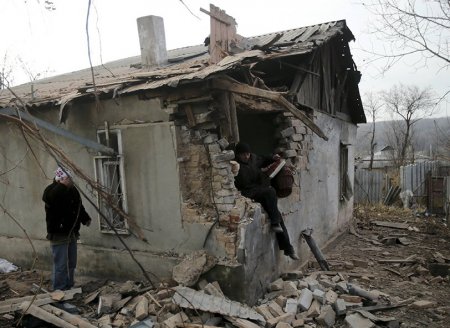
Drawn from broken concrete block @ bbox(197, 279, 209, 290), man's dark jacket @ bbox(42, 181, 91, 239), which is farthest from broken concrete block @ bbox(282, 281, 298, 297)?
man's dark jacket @ bbox(42, 181, 91, 239)

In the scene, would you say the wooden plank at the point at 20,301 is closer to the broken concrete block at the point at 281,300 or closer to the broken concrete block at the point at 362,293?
the broken concrete block at the point at 281,300

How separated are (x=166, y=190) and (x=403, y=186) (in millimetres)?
12852

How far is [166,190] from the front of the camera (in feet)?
17.9

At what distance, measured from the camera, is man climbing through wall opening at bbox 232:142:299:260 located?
17.9 ft

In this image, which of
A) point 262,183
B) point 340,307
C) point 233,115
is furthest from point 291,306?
point 233,115

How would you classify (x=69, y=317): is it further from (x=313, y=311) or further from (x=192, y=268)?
(x=313, y=311)

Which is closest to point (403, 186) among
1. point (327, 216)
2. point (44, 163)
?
point (327, 216)

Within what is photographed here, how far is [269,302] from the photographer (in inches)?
201

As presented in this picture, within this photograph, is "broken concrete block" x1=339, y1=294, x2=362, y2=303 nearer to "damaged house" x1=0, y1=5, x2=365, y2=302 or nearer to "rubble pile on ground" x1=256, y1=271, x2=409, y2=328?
"rubble pile on ground" x1=256, y1=271, x2=409, y2=328

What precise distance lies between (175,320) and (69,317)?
1326mm

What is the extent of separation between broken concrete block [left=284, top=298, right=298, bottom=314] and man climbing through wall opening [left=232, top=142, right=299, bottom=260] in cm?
88

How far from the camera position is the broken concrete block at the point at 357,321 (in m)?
4.56

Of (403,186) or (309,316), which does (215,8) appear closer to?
(309,316)

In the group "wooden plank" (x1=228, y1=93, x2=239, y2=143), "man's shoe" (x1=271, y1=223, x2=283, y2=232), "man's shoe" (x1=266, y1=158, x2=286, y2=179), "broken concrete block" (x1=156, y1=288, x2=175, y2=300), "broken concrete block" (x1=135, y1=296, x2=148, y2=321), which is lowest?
"broken concrete block" (x1=135, y1=296, x2=148, y2=321)
